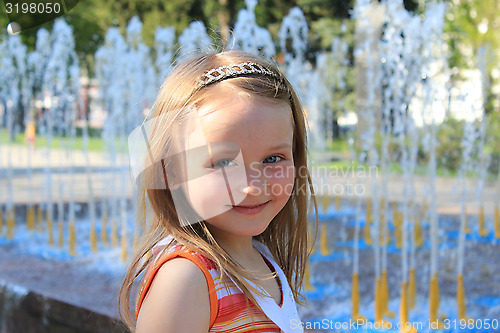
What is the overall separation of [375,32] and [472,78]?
3.03 metres

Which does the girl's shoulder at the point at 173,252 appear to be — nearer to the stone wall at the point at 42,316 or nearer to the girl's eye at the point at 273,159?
the girl's eye at the point at 273,159

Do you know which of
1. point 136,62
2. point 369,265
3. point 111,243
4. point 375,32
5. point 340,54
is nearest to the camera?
point 369,265

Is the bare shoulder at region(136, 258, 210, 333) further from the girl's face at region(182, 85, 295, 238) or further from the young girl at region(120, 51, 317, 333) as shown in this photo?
the girl's face at region(182, 85, 295, 238)

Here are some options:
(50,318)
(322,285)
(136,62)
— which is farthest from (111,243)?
(136,62)

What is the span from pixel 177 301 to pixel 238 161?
287 mm

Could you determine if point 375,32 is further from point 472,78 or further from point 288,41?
point 288,41

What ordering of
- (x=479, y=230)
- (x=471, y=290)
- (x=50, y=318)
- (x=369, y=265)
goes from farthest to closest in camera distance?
(x=479, y=230), (x=369, y=265), (x=471, y=290), (x=50, y=318)

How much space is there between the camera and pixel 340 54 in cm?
1862

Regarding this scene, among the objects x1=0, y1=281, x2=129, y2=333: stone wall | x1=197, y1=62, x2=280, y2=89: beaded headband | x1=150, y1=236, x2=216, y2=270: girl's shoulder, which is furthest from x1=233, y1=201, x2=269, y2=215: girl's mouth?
x1=0, y1=281, x2=129, y2=333: stone wall

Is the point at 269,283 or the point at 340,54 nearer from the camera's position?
the point at 269,283

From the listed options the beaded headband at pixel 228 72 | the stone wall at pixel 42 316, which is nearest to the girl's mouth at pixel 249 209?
the beaded headband at pixel 228 72

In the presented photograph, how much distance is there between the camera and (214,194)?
1067mm

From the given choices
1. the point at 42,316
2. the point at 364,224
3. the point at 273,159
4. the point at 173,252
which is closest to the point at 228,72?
the point at 273,159

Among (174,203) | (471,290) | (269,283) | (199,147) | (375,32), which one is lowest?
(471,290)
